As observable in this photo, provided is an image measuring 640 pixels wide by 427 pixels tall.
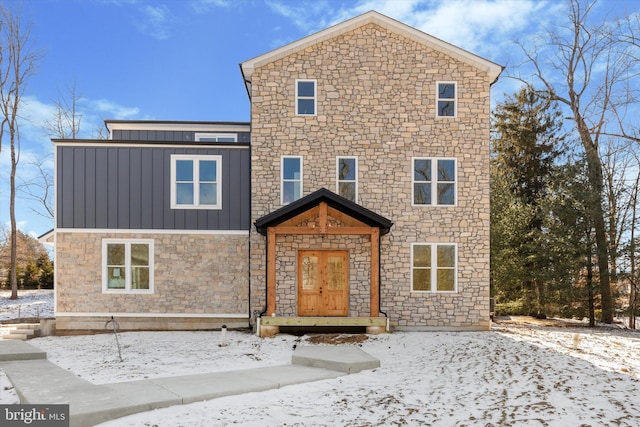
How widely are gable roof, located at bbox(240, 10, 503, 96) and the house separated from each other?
4 centimetres

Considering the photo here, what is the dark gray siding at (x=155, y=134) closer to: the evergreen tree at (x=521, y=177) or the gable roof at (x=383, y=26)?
the gable roof at (x=383, y=26)

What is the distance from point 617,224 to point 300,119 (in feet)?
45.9

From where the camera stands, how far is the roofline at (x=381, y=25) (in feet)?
44.6

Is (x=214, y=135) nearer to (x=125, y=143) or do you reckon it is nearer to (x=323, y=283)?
(x=125, y=143)

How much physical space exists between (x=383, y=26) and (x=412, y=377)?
1069 centimetres

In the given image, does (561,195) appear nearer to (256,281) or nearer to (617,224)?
(617,224)

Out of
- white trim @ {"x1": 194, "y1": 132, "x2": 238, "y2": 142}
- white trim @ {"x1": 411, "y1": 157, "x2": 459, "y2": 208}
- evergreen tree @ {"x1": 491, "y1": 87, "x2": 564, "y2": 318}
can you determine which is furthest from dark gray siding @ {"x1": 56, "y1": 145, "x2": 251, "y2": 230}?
evergreen tree @ {"x1": 491, "y1": 87, "x2": 564, "y2": 318}

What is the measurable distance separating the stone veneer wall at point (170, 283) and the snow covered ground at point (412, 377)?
0.74 meters

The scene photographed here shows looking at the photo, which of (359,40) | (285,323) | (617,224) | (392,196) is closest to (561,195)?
(617,224)

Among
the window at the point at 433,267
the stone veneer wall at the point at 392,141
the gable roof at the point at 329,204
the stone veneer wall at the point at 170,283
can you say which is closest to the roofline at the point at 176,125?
the stone veneer wall at the point at 392,141

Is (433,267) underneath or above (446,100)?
underneath

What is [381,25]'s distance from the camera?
13891 mm

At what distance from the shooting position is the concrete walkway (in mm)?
5926

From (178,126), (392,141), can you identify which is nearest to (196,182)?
(178,126)
